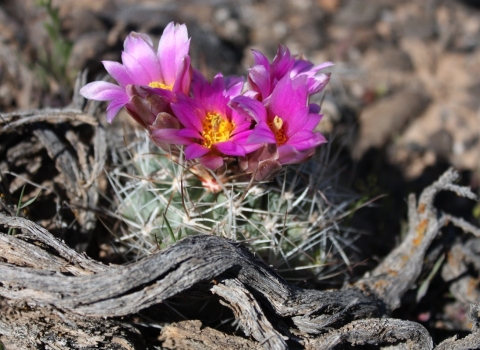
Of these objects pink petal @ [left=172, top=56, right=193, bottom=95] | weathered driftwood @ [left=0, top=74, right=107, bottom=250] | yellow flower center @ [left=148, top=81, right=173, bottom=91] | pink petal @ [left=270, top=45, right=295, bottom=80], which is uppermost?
pink petal @ [left=270, top=45, right=295, bottom=80]

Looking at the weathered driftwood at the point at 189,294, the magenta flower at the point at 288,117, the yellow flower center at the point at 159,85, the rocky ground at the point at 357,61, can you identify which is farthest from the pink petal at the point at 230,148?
the rocky ground at the point at 357,61

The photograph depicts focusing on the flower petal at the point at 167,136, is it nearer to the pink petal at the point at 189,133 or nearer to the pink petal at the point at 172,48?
the pink petal at the point at 189,133

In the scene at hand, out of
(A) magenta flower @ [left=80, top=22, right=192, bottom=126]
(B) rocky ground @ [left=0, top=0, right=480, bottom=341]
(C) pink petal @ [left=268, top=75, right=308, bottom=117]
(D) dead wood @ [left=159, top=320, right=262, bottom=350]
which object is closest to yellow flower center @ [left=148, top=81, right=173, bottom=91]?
(A) magenta flower @ [left=80, top=22, right=192, bottom=126]

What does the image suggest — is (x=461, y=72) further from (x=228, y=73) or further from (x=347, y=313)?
(x=347, y=313)

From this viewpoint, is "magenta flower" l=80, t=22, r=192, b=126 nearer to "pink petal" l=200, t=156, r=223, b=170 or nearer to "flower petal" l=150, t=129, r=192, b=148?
"flower petal" l=150, t=129, r=192, b=148

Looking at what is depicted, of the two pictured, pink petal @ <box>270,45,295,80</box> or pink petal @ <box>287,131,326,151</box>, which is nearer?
pink petal @ <box>287,131,326,151</box>

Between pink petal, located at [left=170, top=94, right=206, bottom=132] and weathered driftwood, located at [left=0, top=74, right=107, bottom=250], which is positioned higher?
pink petal, located at [left=170, top=94, right=206, bottom=132]

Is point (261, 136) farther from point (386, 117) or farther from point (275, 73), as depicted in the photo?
point (386, 117)
